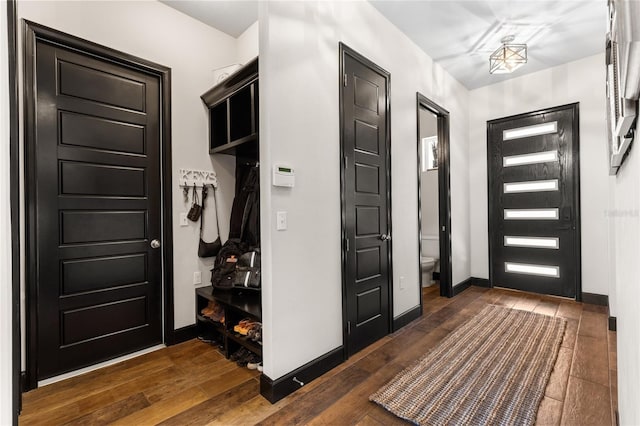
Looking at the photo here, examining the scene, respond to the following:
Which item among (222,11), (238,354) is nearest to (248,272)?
(238,354)

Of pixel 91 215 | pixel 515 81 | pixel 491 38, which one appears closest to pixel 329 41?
pixel 491 38

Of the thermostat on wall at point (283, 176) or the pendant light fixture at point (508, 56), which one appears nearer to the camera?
the thermostat on wall at point (283, 176)

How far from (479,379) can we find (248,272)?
184 centimetres

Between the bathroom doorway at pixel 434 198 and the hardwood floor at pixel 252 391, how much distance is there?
1.37m

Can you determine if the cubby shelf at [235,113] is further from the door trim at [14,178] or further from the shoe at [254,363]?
the shoe at [254,363]

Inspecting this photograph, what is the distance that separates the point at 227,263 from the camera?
2.60m

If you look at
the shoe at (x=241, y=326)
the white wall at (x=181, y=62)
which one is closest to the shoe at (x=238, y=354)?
the shoe at (x=241, y=326)

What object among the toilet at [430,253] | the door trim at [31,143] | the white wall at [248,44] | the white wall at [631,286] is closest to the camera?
the white wall at [631,286]

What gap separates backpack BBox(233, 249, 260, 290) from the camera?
94.6 inches

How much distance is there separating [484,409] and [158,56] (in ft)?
11.7

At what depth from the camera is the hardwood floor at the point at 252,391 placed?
64.9 inches

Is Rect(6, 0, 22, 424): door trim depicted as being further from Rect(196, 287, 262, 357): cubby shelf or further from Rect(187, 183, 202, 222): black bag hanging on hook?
Rect(187, 183, 202, 222): black bag hanging on hook

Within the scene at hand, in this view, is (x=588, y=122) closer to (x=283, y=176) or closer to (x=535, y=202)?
(x=535, y=202)

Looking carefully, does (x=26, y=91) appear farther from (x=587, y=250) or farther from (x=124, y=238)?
(x=587, y=250)
